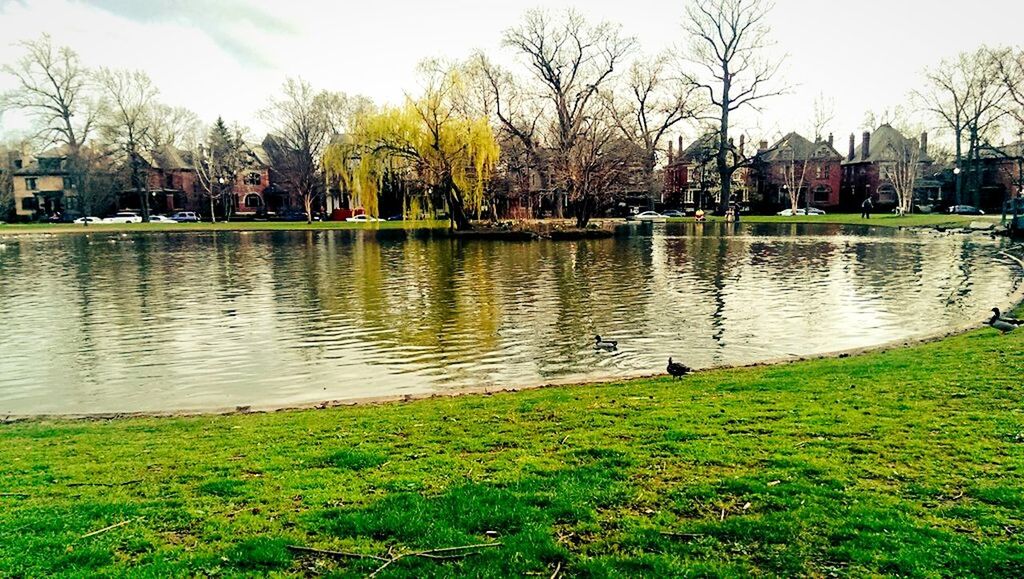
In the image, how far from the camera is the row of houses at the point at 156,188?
81.2 metres

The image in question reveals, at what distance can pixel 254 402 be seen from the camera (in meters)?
10.5

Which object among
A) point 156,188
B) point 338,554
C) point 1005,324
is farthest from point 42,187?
point 1005,324

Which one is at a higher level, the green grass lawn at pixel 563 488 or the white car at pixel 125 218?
the white car at pixel 125 218

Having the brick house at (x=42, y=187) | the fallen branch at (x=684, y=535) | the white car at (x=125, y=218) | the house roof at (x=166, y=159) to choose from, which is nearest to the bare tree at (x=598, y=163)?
the fallen branch at (x=684, y=535)

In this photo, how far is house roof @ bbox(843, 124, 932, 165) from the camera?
7731 centimetres

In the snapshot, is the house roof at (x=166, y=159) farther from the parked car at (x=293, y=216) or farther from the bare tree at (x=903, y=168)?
the bare tree at (x=903, y=168)

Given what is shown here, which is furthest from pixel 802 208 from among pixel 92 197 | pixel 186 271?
pixel 92 197

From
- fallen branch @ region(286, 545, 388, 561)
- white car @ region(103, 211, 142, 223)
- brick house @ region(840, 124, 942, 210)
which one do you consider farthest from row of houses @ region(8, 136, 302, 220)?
fallen branch @ region(286, 545, 388, 561)

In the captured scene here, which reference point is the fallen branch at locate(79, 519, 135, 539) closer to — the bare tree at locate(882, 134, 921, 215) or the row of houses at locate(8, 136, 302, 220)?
the bare tree at locate(882, 134, 921, 215)

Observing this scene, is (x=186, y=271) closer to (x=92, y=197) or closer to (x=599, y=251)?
(x=599, y=251)

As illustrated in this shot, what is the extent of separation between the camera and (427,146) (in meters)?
46.9

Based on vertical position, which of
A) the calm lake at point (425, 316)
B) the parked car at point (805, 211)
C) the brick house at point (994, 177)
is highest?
the brick house at point (994, 177)

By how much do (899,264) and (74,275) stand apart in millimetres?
34502

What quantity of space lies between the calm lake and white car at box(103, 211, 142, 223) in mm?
51254
